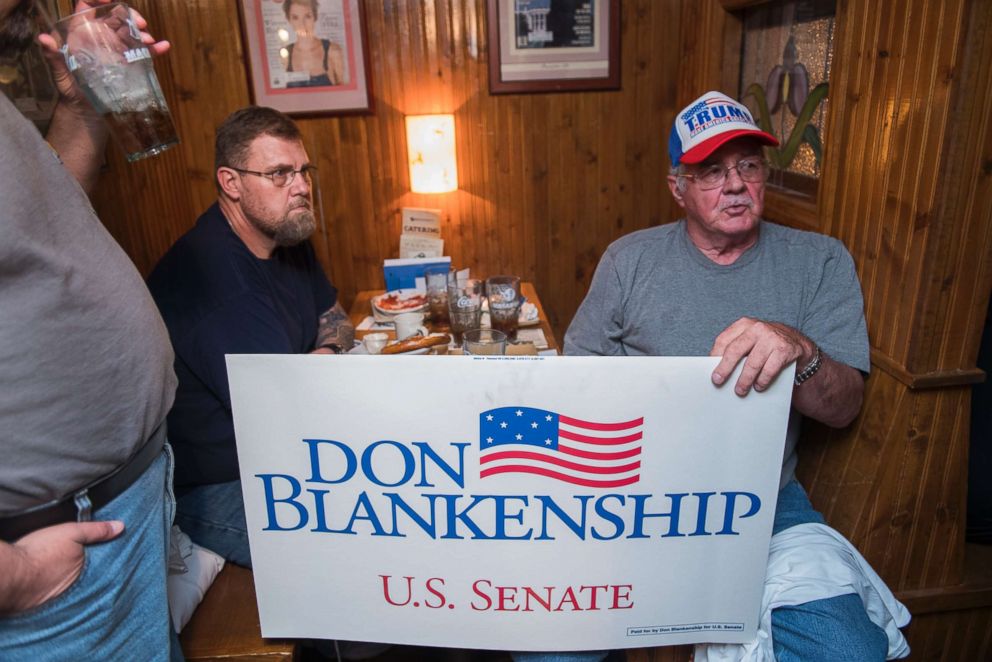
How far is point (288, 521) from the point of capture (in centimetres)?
109

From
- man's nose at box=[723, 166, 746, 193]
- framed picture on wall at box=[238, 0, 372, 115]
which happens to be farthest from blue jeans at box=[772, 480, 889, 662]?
framed picture on wall at box=[238, 0, 372, 115]

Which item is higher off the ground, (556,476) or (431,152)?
(431,152)

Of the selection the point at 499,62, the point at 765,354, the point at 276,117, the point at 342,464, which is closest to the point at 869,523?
the point at 765,354

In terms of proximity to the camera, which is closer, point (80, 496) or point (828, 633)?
point (80, 496)

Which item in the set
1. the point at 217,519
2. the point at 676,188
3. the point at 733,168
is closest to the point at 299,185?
the point at 217,519

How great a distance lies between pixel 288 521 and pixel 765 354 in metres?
0.77

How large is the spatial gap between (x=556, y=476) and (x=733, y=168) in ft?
2.91

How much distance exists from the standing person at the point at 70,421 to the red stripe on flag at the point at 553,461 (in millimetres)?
506

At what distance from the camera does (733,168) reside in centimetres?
154

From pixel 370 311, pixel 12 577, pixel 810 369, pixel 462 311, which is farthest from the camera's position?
pixel 370 311

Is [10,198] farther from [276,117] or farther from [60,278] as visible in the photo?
[276,117]

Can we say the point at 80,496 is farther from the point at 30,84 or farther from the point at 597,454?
the point at 30,84

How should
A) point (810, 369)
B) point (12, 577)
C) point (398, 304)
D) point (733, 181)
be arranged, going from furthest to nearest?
point (398, 304), point (733, 181), point (810, 369), point (12, 577)

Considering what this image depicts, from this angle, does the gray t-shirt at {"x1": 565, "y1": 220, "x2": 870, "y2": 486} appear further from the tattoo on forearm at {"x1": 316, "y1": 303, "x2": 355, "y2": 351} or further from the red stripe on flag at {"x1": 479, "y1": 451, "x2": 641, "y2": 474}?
the tattoo on forearm at {"x1": 316, "y1": 303, "x2": 355, "y2": 351}
